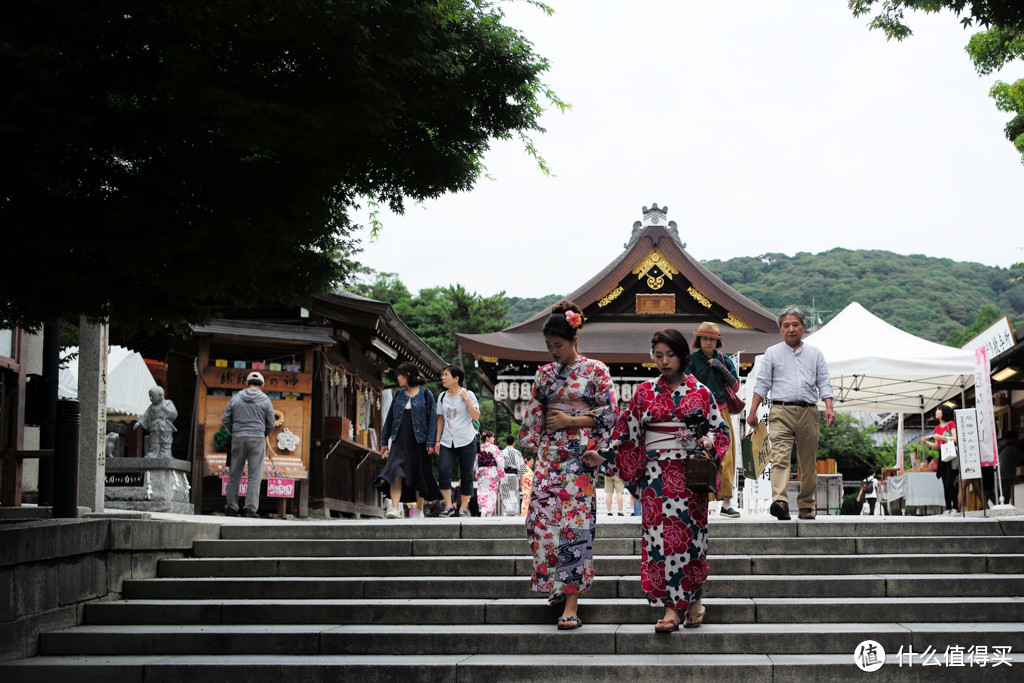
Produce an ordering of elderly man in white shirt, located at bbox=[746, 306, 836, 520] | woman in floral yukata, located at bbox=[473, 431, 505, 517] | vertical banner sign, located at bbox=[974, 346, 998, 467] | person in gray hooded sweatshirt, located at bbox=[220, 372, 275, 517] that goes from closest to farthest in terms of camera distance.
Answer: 1. elderly man in white shirt, located at bbox=[746, 306, 836, 520]
2. vertical banner sign, located at bbox=[974, 346, 998, 467]
3. person in gray hooded sweatshirt, located at bbox=[220, 372, 275, 517]
4. woman in floral yukata, located at bbox=[473, 431, 505, 517]

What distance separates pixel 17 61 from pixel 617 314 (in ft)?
60.6

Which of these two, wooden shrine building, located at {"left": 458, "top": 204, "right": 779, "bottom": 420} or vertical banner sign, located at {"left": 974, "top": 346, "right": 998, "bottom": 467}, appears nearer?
vertical banner sign, located at {"left": 974, "top": 346, "right": 998, "bottom": 467}

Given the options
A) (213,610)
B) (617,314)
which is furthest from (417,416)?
(617,314)

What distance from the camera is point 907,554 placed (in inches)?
289

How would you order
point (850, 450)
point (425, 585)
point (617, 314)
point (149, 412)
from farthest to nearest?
point (850, 450) < point (617, 314) < point (149, 412) < point (425, 585)

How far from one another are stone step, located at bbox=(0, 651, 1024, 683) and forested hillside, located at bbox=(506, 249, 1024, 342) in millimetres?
52345

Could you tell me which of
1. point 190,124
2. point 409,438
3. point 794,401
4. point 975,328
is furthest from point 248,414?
point 975,328

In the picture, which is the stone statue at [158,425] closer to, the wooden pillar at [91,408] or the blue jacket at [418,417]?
the blue jacket at [418,417]

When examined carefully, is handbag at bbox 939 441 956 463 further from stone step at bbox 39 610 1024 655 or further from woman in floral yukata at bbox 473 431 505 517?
stone step at bbox 39 610 1024 655

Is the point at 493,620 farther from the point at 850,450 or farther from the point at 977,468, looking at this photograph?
the point at 850,450

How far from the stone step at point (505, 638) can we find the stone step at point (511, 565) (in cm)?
92

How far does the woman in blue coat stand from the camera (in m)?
11.6

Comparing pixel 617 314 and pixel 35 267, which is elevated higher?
pixel 617 314

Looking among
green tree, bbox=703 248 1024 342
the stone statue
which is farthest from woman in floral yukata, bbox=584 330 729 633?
green tree, bbox=703 248 1024 342
